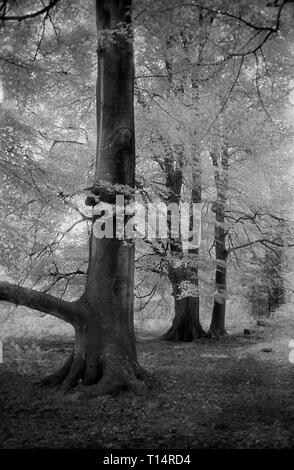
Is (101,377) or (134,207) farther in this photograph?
(134,207)

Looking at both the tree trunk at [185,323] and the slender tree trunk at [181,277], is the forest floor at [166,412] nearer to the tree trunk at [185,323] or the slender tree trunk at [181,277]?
the slender tree trunk at [181,277]

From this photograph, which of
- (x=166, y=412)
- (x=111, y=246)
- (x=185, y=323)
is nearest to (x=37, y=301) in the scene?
(x=111, y=246)

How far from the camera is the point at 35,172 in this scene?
32.0 ft

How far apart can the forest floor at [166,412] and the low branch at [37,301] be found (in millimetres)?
1320

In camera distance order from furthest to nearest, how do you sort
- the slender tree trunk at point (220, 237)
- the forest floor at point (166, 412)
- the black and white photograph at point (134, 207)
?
the slender tree trunk at point (220, 237), the black and white photograph at point (134, 207), the forest floor at point (166, 412)

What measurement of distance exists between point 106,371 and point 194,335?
8.35 m

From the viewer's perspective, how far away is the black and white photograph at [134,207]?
5340 mm

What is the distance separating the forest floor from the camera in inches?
193

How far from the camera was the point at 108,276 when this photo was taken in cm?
726

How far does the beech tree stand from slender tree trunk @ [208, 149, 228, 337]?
6.61 metres

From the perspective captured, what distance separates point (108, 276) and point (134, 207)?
1405mm

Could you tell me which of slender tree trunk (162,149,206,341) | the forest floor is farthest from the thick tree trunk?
slender tree trunk (162,149,206,341)

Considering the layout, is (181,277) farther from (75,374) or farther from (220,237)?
(75,374)

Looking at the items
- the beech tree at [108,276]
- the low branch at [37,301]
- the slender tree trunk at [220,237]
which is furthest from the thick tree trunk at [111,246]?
the slender tree trunk at [220,237]
